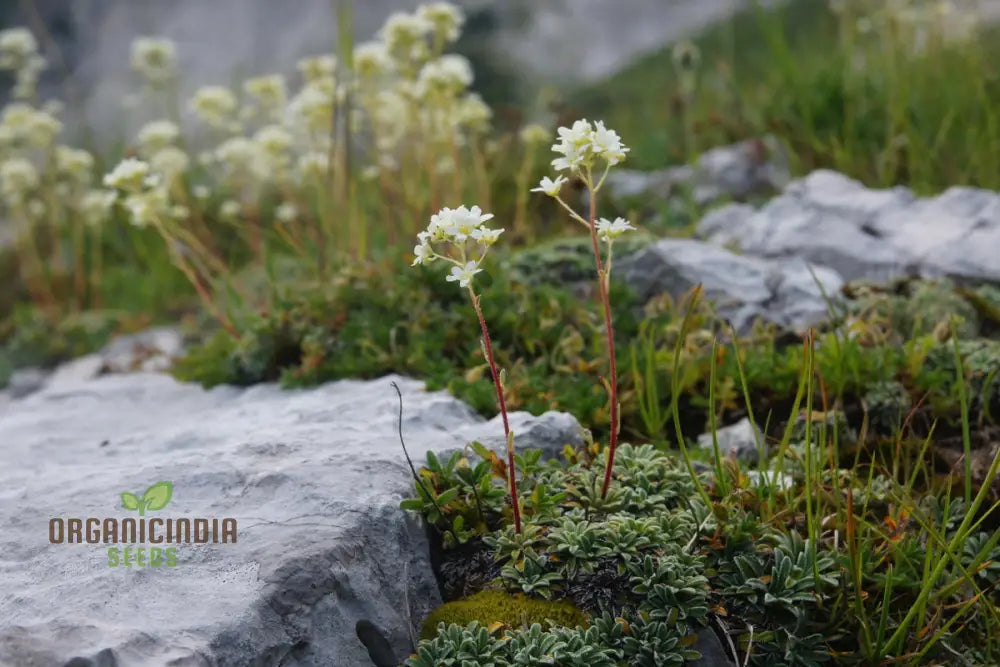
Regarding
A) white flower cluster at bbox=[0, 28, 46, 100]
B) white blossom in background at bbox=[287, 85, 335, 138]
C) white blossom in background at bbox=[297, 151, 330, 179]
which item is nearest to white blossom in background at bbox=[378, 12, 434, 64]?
white blossom in background at bbox=[287, 85, 335, 138]

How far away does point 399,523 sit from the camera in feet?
6.75

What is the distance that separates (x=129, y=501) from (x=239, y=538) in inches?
14.6

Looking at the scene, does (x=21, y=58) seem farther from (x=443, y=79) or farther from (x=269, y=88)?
(x=443, y=79)

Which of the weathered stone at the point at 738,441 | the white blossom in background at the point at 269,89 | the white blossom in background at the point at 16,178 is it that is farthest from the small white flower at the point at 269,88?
the weathered stone at the point at 738,441

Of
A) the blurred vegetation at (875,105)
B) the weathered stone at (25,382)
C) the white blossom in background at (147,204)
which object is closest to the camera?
the white blossom in background at (147,204)

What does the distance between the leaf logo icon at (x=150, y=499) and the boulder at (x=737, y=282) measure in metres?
2.24

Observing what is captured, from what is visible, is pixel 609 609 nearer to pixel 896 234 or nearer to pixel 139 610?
pixel 139 610

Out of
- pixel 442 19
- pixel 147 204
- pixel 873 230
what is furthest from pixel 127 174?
pixel 873 230

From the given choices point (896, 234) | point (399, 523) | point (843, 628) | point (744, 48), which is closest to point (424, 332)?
point (399, 523)

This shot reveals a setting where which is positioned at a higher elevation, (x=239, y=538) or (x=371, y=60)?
(x=371, y=60)

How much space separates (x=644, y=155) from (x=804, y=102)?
1410 mm

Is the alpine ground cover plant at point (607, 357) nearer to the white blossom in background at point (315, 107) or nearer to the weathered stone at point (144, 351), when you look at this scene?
the white blossom in background at point (315, 107)

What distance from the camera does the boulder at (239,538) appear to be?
168 cm

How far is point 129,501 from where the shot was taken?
2129 millimetres
